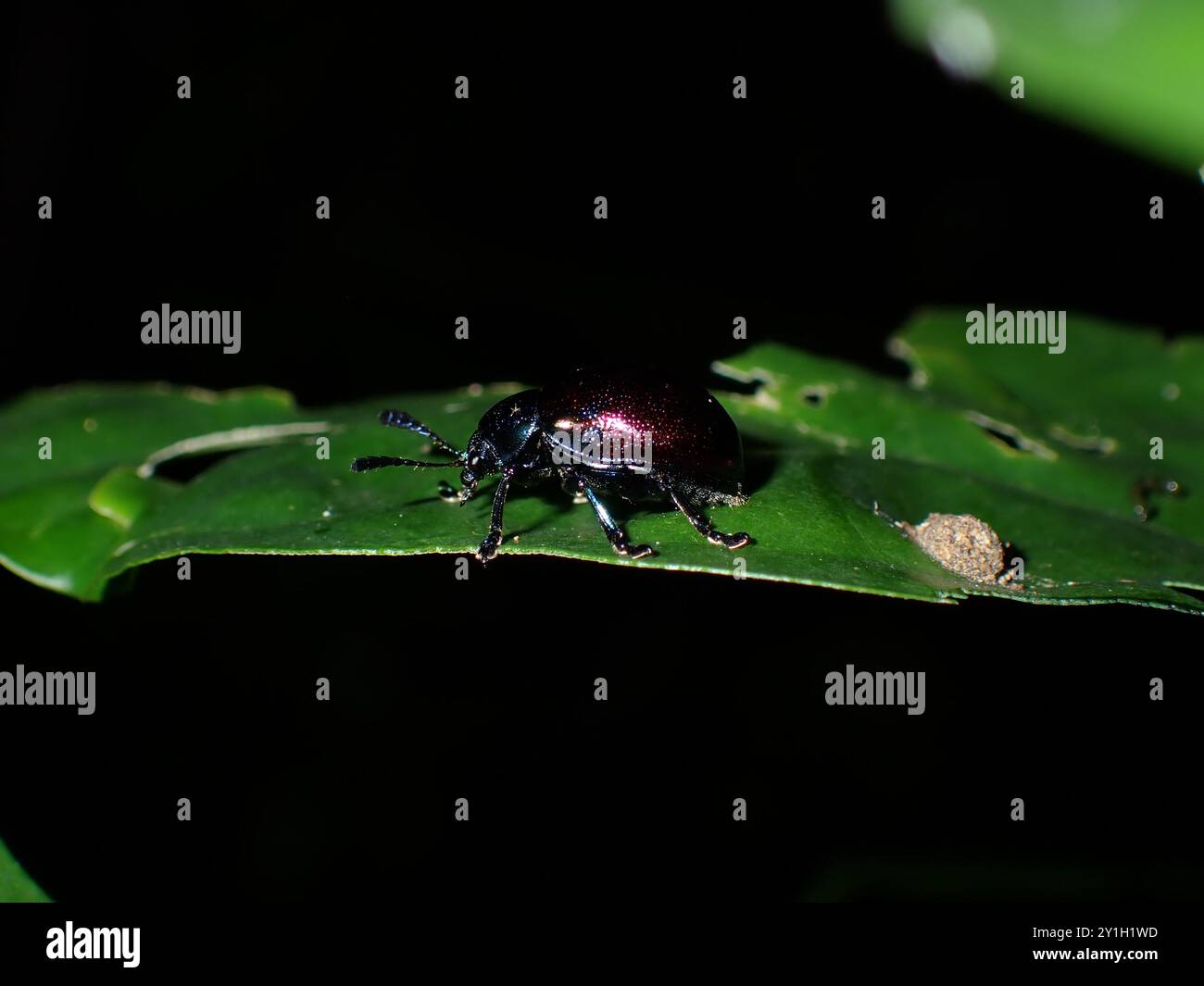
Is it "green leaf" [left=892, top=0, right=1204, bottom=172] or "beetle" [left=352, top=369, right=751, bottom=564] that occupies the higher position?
"green leaf" [left=892, top=0, right=1204, bottom=172]

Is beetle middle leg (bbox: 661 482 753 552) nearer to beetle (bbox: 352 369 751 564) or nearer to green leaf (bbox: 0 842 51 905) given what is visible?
beetle (bbox: 352 369 751 564)

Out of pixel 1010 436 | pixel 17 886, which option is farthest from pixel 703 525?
pixel 17 886

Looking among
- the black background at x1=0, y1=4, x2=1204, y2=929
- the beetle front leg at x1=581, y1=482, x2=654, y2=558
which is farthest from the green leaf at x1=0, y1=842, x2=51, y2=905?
the beetle front leg at x1=581, y1=482, x2=654, y2=558

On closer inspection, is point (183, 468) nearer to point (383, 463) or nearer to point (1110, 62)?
point (383, 463)

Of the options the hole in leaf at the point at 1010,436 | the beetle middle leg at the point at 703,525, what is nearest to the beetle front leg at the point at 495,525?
the beetle middle leg at the point at 703,525

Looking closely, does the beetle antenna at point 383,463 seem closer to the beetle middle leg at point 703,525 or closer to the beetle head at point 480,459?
the beetle head at point 480,459
